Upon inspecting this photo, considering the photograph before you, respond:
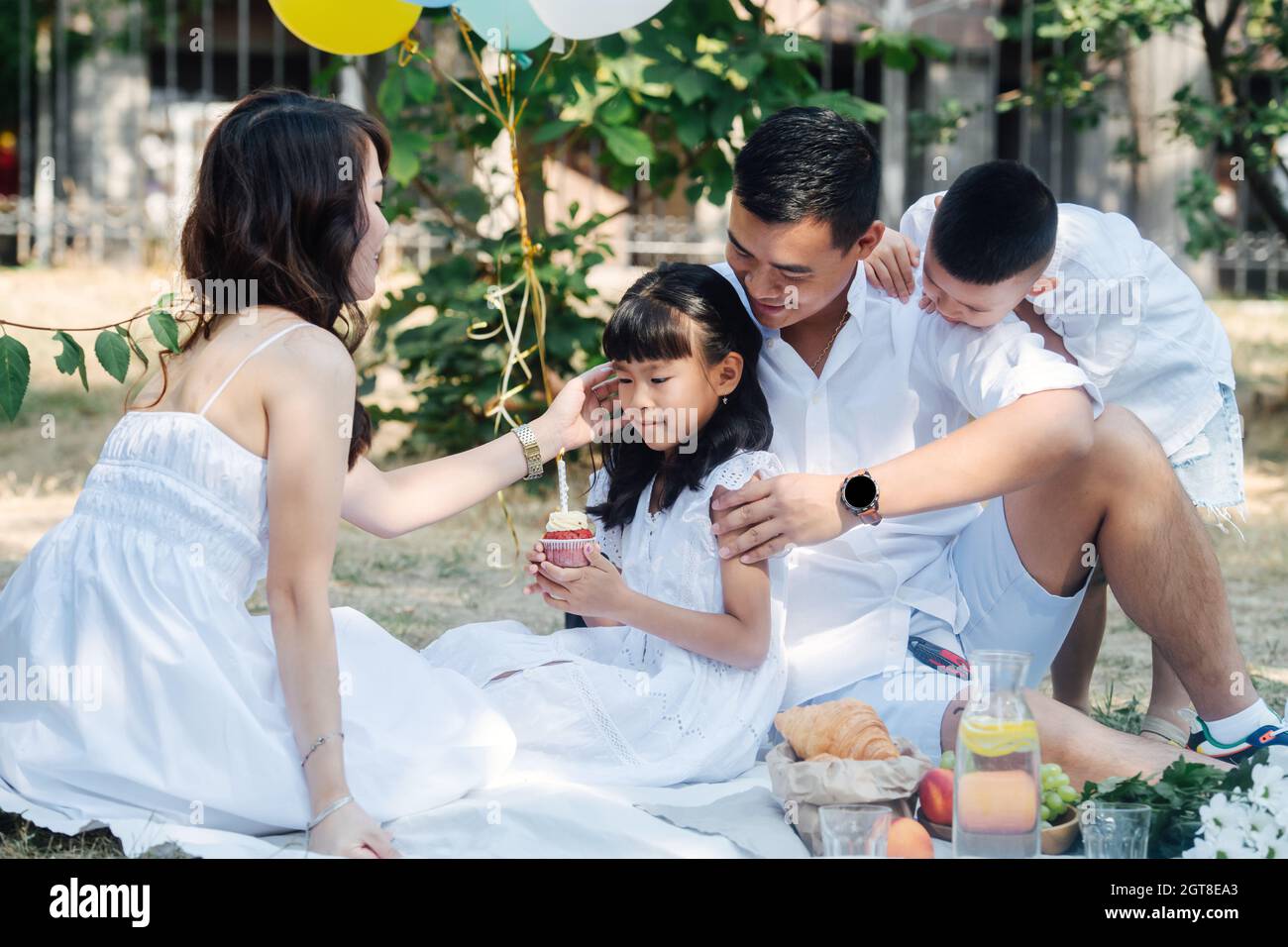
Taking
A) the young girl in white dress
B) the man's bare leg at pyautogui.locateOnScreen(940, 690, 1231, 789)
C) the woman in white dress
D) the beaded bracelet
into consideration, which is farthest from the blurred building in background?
the beaded bracelet

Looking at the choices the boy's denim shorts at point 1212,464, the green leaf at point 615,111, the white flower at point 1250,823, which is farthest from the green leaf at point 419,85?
the white flower at point 1250,823

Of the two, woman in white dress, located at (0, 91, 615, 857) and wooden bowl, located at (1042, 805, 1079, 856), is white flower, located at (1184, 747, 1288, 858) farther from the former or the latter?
woman in white dress, located at (0, 91, 615, 857)

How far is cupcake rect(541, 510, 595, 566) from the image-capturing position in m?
2.55

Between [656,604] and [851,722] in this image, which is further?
[656,604]

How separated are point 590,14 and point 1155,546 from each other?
168 cm

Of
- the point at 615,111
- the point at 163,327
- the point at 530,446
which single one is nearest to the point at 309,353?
the point at 163,327

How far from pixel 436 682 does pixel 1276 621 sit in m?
3.07

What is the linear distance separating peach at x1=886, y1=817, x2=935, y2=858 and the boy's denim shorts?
1127mm

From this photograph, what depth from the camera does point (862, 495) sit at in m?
2.56

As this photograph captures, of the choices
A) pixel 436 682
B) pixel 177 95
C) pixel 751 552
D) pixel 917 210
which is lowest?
pixel 436 682

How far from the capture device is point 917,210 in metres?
3.09

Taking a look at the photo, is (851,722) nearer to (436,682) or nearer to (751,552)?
(751,552)

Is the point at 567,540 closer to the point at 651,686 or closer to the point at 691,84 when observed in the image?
the point at 651,686
